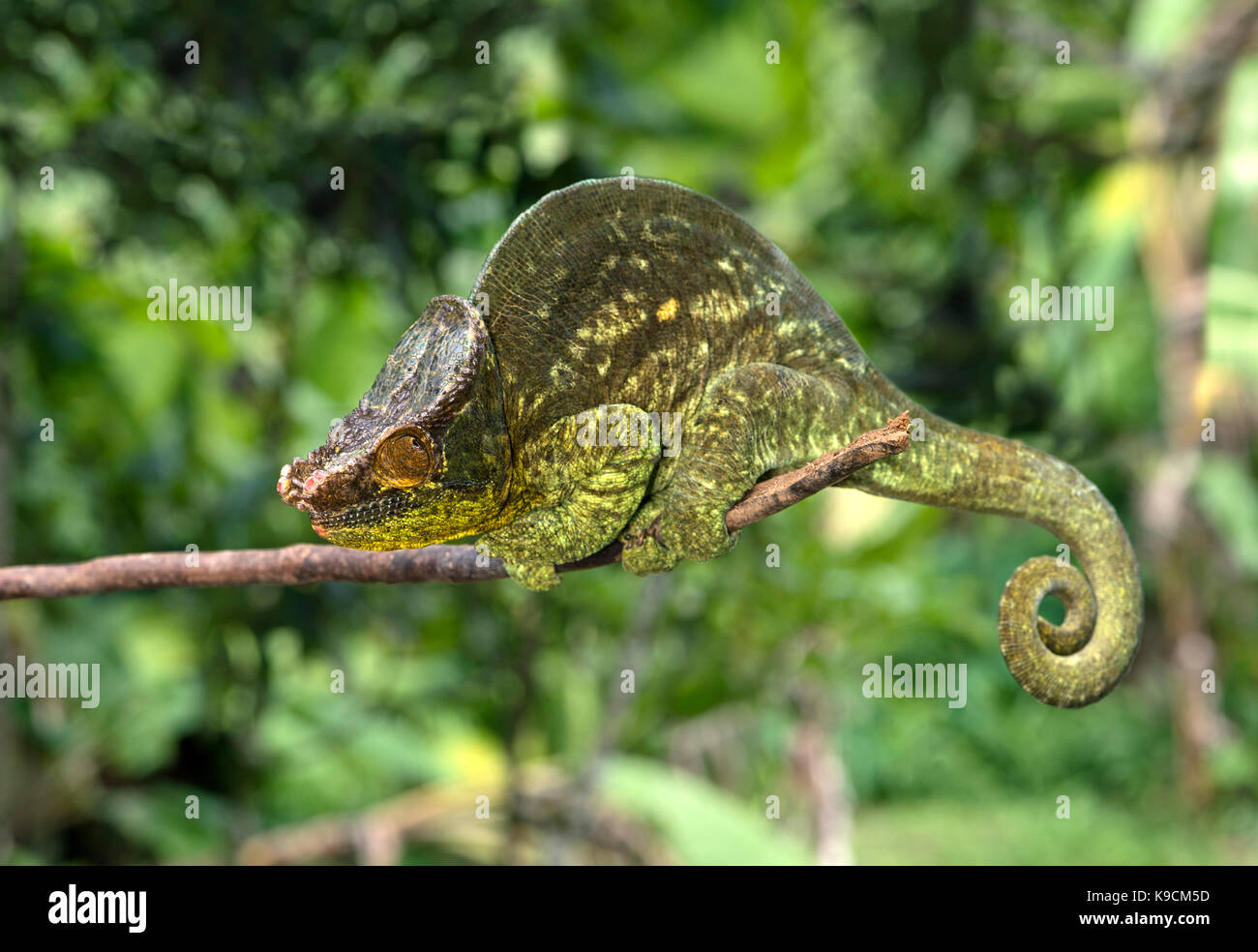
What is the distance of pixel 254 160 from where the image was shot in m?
2.98

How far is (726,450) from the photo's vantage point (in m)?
1.04

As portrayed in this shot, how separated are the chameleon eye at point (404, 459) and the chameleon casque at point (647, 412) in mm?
15

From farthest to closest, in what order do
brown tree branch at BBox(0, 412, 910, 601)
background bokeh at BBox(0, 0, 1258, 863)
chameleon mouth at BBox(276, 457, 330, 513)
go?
1. background bokeh at BBox(0, 0, 1258, 863)
2. brown tree branch at BBox(0, 412, 910, 601)
3. chameleon mouth at BBox(276, 457, 330, 513)

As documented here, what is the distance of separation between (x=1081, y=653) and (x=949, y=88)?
2860mm

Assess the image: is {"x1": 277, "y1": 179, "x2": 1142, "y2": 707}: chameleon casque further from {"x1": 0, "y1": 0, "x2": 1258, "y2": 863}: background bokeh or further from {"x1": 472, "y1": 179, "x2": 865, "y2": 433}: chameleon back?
A: {"x1": 0, "y1": 0, "x2": 1258, "y2": 863}: background bokeh

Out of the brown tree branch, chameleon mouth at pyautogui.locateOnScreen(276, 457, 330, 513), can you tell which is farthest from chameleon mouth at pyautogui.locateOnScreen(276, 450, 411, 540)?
the brown tree branch

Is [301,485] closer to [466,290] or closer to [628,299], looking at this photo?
[628,299]

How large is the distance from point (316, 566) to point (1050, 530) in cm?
79

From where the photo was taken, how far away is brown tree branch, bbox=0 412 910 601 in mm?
1008

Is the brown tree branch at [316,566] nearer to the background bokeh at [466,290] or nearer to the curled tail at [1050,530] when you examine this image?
the curled tail at [1050,530]

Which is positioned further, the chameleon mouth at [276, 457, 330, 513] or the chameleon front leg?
the chameleon front leg

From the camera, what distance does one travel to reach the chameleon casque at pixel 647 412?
3.32ft

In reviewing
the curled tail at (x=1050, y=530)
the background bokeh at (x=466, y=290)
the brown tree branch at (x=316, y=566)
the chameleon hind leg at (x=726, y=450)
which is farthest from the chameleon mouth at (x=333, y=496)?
the background bokeh at (x=466, y=290)

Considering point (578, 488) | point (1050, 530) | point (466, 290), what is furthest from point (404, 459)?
point (466, 290)
